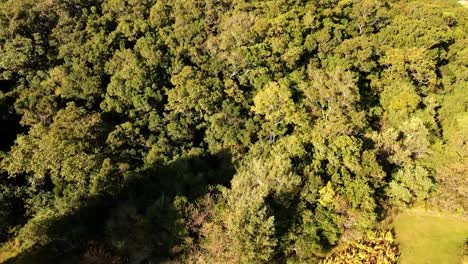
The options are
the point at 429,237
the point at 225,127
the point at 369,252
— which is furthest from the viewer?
the point at 225,127

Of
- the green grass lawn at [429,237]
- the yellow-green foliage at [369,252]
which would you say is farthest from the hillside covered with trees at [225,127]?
the green grass lawn at [429,237]

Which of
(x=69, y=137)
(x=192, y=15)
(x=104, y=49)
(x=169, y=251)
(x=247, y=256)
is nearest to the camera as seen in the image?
(x=247, y=256)

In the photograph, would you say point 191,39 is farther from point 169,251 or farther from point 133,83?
point 169,251

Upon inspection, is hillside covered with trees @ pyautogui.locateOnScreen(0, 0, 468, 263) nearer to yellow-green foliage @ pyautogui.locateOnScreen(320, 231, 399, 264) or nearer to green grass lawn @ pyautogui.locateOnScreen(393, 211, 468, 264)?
yellow-green foliage @ pyautogui.locateOnScreen(320, 231, 399, 264)

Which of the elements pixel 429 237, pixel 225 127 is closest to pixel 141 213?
pixel 225 127

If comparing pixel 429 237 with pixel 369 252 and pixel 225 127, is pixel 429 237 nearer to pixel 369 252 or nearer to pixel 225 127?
pixel 369 252

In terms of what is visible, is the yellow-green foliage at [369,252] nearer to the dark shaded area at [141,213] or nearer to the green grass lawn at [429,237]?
the green grass lawn at [429,237]

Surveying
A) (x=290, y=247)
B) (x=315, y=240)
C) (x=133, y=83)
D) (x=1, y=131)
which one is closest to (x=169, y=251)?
(x=290, y=247)
